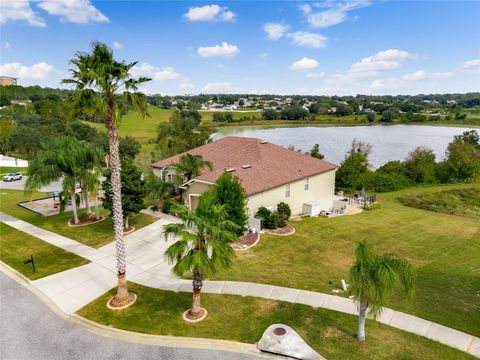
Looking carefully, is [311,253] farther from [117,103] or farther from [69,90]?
[69,90]

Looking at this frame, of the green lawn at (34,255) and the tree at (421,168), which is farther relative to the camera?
the tree at (421,168)

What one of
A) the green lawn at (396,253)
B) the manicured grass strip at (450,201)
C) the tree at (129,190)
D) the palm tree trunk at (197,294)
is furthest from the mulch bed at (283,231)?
the manicured grass strip at (450,201)

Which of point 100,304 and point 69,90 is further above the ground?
point 69,90

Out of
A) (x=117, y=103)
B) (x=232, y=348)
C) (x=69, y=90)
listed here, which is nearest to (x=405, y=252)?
(x=232, y=348)

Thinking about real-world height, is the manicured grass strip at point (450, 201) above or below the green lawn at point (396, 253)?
below

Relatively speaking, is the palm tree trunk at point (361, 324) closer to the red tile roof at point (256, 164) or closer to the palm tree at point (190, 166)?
the red tile roof at point (256, 164)

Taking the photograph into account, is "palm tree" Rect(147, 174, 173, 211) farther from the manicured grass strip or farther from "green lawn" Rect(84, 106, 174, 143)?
"green lawn" Rect(84, 106, 174, 143)

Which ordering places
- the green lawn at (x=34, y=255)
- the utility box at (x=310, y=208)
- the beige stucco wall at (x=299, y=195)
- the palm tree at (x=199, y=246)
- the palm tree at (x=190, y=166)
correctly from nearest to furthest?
the palm tree at (x=199, y=246), the green lawn at (x=34, y=255), the beige stucco wall at (x=299, y=195), the palm tree at (x=190, y=166), the utility box at (x=310, y=208)
